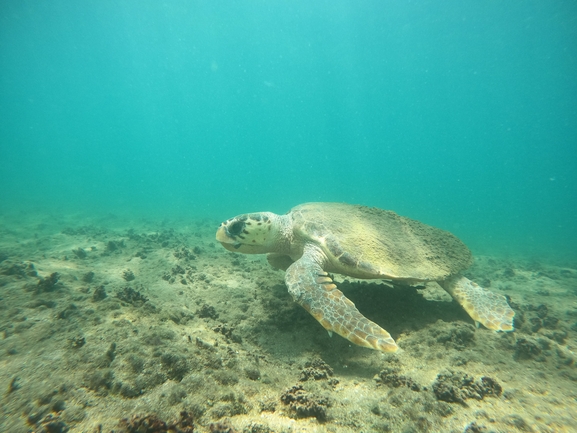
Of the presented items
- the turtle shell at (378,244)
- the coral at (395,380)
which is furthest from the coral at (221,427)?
the turtle shell at (378,244)

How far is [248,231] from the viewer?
430 cm

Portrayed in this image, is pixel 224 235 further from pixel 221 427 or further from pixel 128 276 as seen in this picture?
pixel 221 427

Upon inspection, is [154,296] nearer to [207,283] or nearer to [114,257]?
[207,283]

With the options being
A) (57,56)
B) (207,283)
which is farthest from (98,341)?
(57,56)

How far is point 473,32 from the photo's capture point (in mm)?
40781

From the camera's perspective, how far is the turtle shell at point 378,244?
3.62 meters

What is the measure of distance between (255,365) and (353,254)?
6.79 feet

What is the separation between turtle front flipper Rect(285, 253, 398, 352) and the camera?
8.30ft

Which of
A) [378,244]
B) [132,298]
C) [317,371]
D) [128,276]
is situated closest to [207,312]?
[132,298]

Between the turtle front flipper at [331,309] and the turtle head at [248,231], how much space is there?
1011 mm

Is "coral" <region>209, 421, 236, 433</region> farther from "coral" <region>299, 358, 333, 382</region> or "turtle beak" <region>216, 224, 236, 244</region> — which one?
"turtle beak" <region>216, 224, 236, 244</region>

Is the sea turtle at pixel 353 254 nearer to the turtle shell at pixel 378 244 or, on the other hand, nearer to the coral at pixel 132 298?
the turtle shell at pixel 378 244

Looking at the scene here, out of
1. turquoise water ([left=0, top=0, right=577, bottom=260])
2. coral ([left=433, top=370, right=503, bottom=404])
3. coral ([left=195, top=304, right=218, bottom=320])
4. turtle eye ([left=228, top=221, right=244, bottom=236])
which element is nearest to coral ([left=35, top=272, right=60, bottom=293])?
coral ([left=195, top=304, right=218, bottom=320])

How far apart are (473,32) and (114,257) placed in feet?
201
